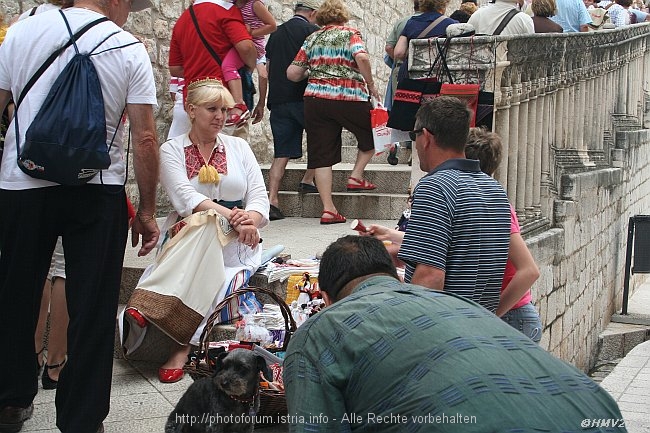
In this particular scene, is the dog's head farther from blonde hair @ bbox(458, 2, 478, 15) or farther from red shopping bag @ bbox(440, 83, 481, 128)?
blonde hair @ bbox(458, 2, 478, 15)

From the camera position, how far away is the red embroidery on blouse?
5.40 m

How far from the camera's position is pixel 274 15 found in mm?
10477

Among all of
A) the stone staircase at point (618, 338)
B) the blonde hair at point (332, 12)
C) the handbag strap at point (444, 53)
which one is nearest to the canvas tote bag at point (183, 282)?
the handbag strap at point (444, 53)

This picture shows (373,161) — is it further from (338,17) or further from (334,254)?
(334,254)

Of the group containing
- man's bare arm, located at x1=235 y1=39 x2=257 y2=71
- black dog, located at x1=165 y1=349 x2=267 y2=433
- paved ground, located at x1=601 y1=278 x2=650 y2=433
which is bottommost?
paved ground, located at x1=601 y1=278 x2=650 y2=433

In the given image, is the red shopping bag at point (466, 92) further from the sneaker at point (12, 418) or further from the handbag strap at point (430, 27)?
the sneaker at point (12, 418)

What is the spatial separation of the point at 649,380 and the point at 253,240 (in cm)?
307

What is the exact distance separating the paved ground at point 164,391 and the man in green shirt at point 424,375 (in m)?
2.30

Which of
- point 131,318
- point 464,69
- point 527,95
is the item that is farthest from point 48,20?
point 527,95

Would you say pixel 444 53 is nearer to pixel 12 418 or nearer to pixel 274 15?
pixel 12 418

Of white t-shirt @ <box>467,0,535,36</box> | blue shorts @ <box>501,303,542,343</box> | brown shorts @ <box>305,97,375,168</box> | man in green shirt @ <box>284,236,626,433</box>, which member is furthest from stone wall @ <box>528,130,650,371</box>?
man in green shirt @ <box>284,236,626,433</box>

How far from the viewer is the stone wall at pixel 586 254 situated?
7.39 meters

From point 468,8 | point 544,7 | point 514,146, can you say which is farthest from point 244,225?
point 468,8

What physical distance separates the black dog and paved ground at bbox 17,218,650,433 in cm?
49
